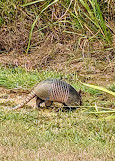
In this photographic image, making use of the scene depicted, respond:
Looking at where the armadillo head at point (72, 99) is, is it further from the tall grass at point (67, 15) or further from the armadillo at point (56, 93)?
the tall grass at point (67, 15)

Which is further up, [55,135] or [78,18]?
[78,18]

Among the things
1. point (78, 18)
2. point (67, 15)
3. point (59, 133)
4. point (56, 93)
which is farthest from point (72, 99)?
point (67, 15)

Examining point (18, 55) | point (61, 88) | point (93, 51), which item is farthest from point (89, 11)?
point (61, 88)

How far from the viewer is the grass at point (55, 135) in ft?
14.8

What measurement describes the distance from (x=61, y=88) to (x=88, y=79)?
209 cm

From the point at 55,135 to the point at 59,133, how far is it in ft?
0.25

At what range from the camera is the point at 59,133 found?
5.23m

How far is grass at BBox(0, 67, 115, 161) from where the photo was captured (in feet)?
14.8

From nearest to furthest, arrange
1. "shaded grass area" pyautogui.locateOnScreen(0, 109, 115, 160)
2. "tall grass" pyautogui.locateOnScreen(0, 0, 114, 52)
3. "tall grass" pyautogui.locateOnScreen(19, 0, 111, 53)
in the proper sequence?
"shaded grass area" pyautogui.locateOnScreen(0, 109, 115, 160)
"tall grass" pyautogui.locateOnScreen(19, 0, 111, 53)
"tall grass" pyautogui.locateOnScreen(0, 0, 114, 52)

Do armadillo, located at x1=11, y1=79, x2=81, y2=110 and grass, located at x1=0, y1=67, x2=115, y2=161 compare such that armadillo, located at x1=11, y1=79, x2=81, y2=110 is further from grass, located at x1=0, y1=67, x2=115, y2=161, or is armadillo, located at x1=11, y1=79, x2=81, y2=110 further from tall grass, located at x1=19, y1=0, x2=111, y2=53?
tall grass, located at x1=19, y1=0, x2=111, y2=53

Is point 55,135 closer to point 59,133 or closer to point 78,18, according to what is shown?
point 59,133

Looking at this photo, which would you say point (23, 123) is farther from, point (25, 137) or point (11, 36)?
point (11, 36)

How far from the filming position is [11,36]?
9.66m

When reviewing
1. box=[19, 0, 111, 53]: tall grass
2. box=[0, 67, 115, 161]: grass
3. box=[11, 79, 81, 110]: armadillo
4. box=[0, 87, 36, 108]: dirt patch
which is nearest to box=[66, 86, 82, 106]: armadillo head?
box=[11, 79, 81, 110]: armadillo
